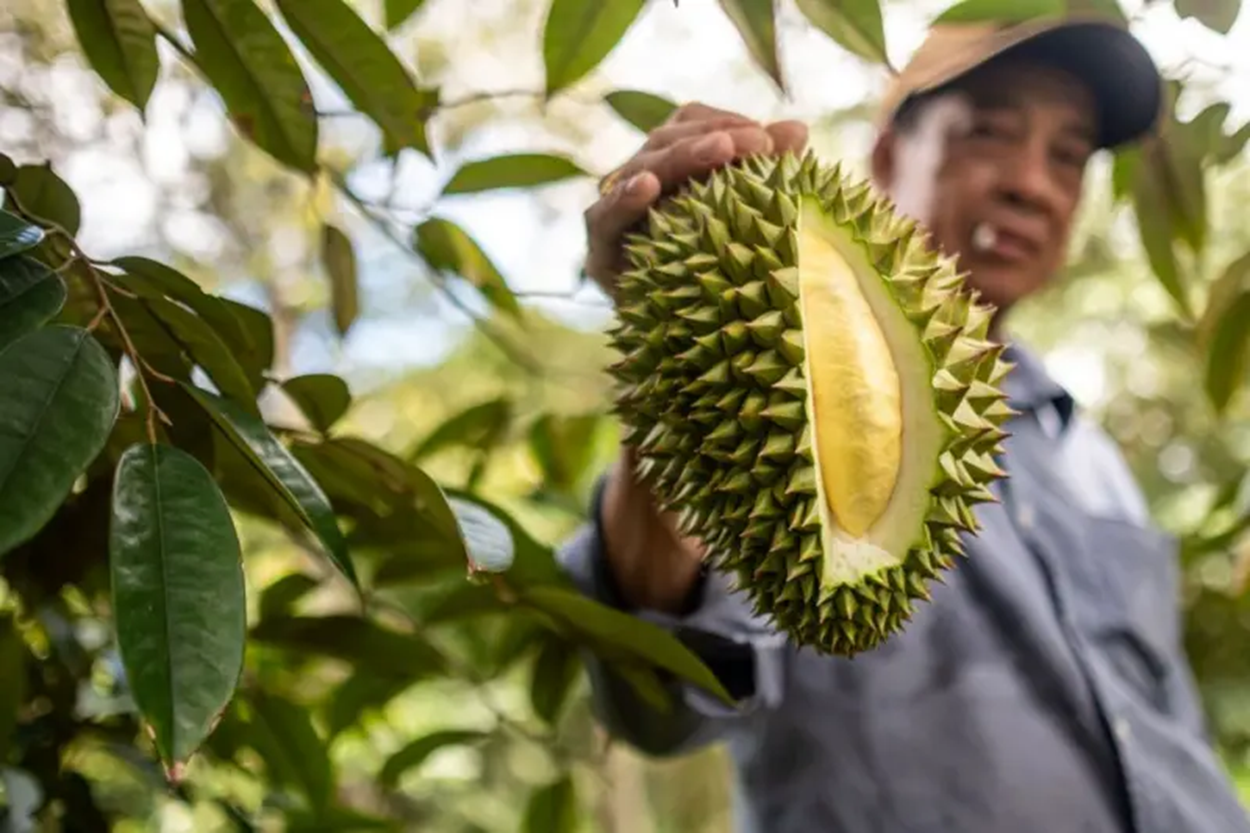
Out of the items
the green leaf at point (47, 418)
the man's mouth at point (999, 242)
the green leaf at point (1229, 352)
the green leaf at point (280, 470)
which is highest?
the green leaf at point (47, 418)

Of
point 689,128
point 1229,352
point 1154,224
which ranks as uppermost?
Result: point 689,128

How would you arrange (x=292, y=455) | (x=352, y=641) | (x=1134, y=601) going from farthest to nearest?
1. (x=1134, y=601)
2. (x=352, y=641)
3. (x=292, y=455)

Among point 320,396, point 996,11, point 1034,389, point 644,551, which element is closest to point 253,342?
point 320,396

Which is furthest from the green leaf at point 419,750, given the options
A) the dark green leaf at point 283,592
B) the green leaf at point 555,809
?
the dark green leaf at point 283,592

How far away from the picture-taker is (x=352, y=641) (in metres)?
0.94

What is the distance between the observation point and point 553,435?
124 cm

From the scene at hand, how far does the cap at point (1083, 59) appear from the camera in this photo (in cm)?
114

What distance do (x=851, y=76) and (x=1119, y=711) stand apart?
4.92ft

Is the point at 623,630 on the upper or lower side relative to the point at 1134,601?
upper

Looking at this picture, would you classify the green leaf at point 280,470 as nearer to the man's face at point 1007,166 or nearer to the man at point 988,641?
→ the man at point 988,641

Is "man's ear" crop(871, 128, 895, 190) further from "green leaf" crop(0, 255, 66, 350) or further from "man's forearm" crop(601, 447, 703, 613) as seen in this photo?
"green leaf" crop(0, 255, 66, 350)

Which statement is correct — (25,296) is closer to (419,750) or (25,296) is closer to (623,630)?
(623,630)

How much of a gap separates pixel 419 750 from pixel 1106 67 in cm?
99

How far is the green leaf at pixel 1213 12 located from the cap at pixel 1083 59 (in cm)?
32
